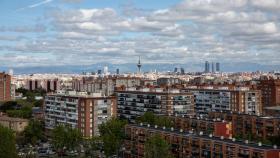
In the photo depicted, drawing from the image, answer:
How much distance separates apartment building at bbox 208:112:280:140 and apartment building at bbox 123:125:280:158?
19.9ft

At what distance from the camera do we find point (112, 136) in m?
28.5

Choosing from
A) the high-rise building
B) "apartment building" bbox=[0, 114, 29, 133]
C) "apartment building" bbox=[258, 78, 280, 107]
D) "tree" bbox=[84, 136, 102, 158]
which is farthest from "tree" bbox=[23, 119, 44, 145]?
the high-rise building

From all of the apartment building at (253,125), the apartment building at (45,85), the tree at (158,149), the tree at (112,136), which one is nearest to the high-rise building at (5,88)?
the apartment building at (45,85)

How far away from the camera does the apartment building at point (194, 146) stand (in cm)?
2195

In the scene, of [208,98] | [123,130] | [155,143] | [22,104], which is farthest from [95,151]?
[22,104]

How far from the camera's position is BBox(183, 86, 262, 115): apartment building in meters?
42.0

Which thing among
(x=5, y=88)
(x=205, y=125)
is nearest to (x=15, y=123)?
(x=205, y=125)

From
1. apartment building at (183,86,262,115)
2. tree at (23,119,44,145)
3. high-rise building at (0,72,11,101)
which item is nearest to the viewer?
tree at (23,119,44,145)

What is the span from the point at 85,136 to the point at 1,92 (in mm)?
32574

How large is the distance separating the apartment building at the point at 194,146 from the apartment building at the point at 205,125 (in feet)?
11.4

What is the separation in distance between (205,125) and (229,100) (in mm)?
11716

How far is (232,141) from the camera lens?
77.2ft

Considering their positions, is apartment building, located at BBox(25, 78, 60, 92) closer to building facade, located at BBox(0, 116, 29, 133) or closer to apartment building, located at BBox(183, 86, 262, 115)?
building facade, located at BBox(0, 116, 29, 133)

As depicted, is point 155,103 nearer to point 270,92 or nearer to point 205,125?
point 205,125
